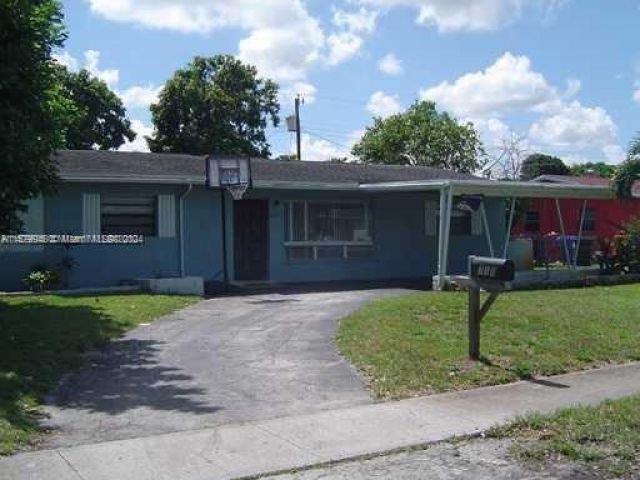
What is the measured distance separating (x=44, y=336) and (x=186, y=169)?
31.9 ft

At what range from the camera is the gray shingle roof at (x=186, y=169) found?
58.5 ft

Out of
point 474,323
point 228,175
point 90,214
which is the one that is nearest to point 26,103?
point 90,214

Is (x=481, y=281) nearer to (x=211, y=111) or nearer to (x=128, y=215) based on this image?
(x=128, y=215)

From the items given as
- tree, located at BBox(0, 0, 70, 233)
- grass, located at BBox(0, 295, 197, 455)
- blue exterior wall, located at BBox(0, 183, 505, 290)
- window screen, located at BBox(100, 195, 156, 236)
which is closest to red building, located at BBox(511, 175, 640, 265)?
blue exterior wall, located at BBox(0, 183, 505, 290)

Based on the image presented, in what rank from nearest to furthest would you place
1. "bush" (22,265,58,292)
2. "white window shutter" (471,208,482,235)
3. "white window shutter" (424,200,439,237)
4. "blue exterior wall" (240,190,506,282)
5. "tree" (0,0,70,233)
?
1. "tree" (0,0,70,233)
2. "bush" (22,265,58,292)
3. "blue exterior wall" (240,190,506,282)
4. "white window shutter" (424,200,439,237)
5. "white window shutter" (471,208,482,235)

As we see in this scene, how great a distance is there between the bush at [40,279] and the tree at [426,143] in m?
30.1

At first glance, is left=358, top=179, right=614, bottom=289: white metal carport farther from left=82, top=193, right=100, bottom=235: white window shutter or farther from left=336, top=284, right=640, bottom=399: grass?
left=82, top=193, right=100, bottom=235: white window shutter

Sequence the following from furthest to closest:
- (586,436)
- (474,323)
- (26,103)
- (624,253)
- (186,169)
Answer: (624,253)
(186,169)
(26,103)
(474,323)
(586,436)

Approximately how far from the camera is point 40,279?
640 inches

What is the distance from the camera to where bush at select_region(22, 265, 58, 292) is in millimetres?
16266

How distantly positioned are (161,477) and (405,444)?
1931 mm

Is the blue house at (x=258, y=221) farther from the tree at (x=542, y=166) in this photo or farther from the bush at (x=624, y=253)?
the tree at (x=542, y=166)

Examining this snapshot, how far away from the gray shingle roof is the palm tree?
552cm

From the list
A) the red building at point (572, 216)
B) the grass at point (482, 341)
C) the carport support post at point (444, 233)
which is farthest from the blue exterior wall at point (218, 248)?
the red building at point (572, 216)
